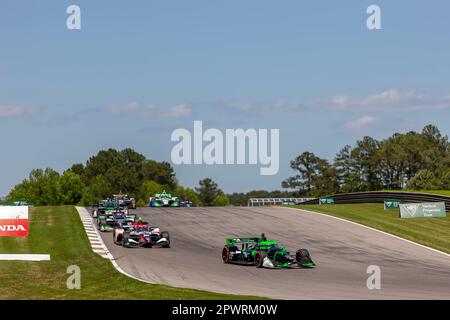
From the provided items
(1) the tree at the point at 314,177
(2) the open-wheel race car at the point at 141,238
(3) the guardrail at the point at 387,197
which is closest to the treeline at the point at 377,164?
(1) the tree at the point at 314,177

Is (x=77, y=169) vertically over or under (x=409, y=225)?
over

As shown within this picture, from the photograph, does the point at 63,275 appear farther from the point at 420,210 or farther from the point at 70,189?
the point at 70,189

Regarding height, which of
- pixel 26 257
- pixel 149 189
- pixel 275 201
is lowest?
pixel 26 257

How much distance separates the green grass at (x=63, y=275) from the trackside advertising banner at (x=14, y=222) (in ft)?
1.16

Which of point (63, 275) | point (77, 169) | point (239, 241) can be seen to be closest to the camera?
point (63, 275)

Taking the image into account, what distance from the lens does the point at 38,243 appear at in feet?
110

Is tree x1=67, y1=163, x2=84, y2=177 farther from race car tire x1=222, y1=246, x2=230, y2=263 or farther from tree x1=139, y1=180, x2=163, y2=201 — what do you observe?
race car tire x1=222, y1=246, x2=230, y2=263

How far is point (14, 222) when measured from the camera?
34062 millimetres

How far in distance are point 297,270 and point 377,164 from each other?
120 metres

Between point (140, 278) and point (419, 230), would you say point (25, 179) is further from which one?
point (140, 278)

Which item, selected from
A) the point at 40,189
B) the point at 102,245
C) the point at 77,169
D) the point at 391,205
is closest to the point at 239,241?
the point at 102,245

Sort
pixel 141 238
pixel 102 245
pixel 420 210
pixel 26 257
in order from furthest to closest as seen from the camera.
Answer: pixel 420 210
pixel 102 245
pixel 141 238
pixel 26 257

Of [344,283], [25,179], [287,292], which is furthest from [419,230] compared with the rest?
[25,179]

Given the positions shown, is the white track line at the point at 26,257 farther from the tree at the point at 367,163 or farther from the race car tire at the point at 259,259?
the tree at the point at 367,163
